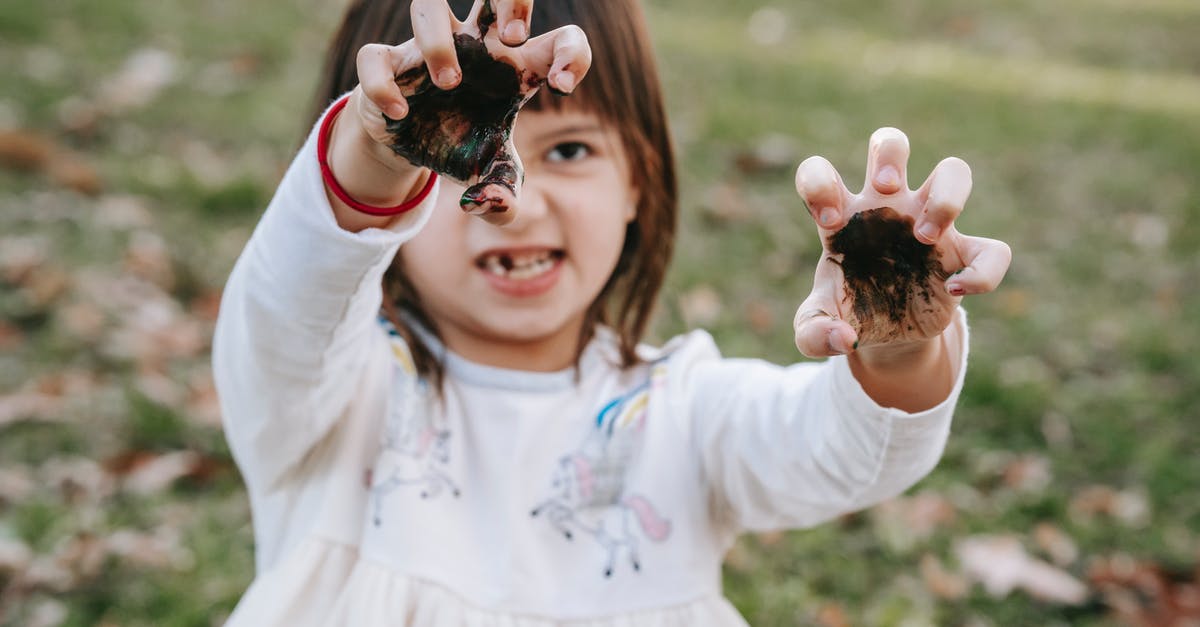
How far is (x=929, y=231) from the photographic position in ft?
3.37

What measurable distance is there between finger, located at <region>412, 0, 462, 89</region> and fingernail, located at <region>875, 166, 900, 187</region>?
15.4 inches

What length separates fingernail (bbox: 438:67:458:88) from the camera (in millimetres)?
989

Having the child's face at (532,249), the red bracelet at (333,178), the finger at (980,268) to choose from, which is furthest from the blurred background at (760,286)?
the finger at (980,268)

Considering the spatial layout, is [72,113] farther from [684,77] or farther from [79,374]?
[684,77]

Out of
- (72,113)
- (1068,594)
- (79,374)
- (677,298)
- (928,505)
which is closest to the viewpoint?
(1068,594)

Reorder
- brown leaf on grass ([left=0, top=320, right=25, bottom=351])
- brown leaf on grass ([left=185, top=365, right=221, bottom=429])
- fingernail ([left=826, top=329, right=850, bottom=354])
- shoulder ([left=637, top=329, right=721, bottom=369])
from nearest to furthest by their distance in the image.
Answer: fingernail ([left=826, top=329, right=850, bottom=354]) < shoulder ([left=637, top=329, right=721, bottom=369]) < brown leaf on grass ([left=185, top=365, right=221, bottom=429]) < brown leaf on grass ([left=0, top=320, right=25, bottom=351])

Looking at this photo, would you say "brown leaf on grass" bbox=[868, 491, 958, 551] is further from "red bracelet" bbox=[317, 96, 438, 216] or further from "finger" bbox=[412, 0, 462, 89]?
"finger" bbox=[412, 0, 462, 89]

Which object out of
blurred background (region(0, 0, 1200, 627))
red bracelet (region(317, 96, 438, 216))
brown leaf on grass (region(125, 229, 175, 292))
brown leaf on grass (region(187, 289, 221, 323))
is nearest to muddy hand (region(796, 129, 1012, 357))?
red bracelet (region(317, 96, 438, 216))

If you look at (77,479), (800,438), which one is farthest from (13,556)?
(800,438)

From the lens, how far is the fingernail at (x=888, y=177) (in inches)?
41.3

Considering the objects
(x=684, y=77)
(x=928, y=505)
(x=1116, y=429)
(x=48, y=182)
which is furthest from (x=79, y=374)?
(x=684, y=77)

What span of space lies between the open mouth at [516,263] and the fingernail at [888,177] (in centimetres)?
56

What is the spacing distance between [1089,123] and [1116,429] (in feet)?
7.34

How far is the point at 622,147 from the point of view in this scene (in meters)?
1.63
